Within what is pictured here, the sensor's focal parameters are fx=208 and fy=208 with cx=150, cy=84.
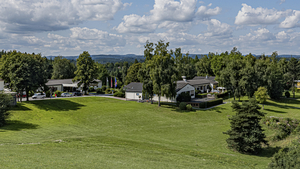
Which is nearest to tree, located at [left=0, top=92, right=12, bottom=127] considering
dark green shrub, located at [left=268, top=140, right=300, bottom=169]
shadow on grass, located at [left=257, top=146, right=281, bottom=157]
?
dark green shrub, located at [left=268, top=140, right=300, bottom=169]

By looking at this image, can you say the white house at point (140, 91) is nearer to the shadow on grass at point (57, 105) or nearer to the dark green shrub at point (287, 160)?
the shadow on grass at point (57, 105)

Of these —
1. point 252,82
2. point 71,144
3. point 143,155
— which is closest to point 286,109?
point 252,82

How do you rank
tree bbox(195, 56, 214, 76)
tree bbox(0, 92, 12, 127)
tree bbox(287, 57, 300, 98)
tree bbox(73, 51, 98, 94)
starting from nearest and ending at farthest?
1. tree bbox(0, 92, 12, 127)
2. tree bbox(73, 51, 98, 94)
3. tree bbox(287, 57, 300, 98)
4. tree bbox(195, 56, 214, 76)

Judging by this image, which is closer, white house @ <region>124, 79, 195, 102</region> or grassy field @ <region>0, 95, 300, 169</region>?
grassy field @ <region>0, 95, 300, 169</region>

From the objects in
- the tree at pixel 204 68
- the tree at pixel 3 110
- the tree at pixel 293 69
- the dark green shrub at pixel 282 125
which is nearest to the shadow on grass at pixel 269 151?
the dark green shrub at pixel 282 125

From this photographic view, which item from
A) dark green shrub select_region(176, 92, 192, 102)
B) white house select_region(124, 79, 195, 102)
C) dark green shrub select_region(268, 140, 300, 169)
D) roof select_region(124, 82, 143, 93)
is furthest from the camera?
roof select_region(124, 82, 143, 93)

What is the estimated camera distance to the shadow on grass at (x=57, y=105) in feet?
142

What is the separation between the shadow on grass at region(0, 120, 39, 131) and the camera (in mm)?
28297

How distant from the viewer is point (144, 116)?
41.4 meters

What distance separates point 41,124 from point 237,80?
47378 millimetres

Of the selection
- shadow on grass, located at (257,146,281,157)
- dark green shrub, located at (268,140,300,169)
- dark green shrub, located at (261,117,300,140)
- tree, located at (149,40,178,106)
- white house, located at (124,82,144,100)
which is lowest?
shadow on grass, located at (257,146,281,157)

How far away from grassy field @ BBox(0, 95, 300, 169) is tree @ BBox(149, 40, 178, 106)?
4564 millimetres

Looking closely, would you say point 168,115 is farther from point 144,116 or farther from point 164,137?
point 164,137

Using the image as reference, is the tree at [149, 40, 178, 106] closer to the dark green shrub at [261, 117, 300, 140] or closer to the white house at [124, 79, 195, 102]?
the white house at [124, 79, 195, 102]
